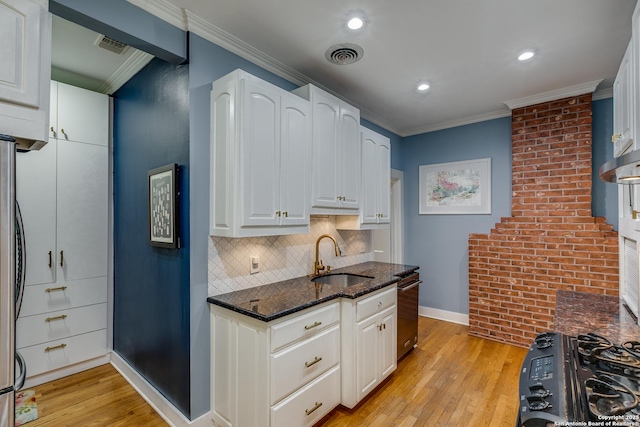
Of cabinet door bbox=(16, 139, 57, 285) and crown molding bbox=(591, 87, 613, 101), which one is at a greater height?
crown molding bbox=(591, 87, 613, 101)

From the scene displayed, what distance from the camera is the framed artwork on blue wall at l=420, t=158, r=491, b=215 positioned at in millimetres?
3838

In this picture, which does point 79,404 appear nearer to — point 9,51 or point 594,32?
point 9,51

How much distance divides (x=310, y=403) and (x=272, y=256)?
1.10 meters

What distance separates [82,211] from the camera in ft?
9.23

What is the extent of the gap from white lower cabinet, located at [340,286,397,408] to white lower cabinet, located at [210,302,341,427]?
7 centimetres

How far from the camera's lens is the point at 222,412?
1978 mm

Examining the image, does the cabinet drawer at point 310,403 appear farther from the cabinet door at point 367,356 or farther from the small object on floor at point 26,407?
the small object on floor at point 26,407

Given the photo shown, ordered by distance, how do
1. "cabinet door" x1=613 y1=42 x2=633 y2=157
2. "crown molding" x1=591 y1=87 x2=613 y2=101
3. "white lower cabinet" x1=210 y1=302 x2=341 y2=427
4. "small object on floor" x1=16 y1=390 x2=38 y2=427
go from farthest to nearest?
"crown molding" x1=591 y1=87 x2=613 y2=101 < "small object on floor" x1=16 y1=390 x2=38 y2=427 < "white lower cabinet" x1=210 y1=302 x2=341 y2=427 < "cabinet door" x1=613 y1=42 x2=633 y2=157

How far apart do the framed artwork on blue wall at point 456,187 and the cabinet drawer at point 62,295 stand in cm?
404

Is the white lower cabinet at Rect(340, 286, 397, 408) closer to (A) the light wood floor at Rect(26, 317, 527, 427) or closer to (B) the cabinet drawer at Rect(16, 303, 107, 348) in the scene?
(A) the light wood floor at Rect(26, 317, 527, 427)

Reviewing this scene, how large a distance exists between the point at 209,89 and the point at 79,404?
261 cm

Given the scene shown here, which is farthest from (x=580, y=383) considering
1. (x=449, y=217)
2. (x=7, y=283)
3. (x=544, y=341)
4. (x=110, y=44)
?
(x=110, y=44)

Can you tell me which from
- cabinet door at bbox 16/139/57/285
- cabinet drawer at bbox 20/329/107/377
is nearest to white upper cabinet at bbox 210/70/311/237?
cabinet door at bbox 16/139/57/285

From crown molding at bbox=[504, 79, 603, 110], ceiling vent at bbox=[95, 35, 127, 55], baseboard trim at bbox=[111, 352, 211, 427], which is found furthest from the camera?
crown molding at bbox=[504, 79, 603, 110]
